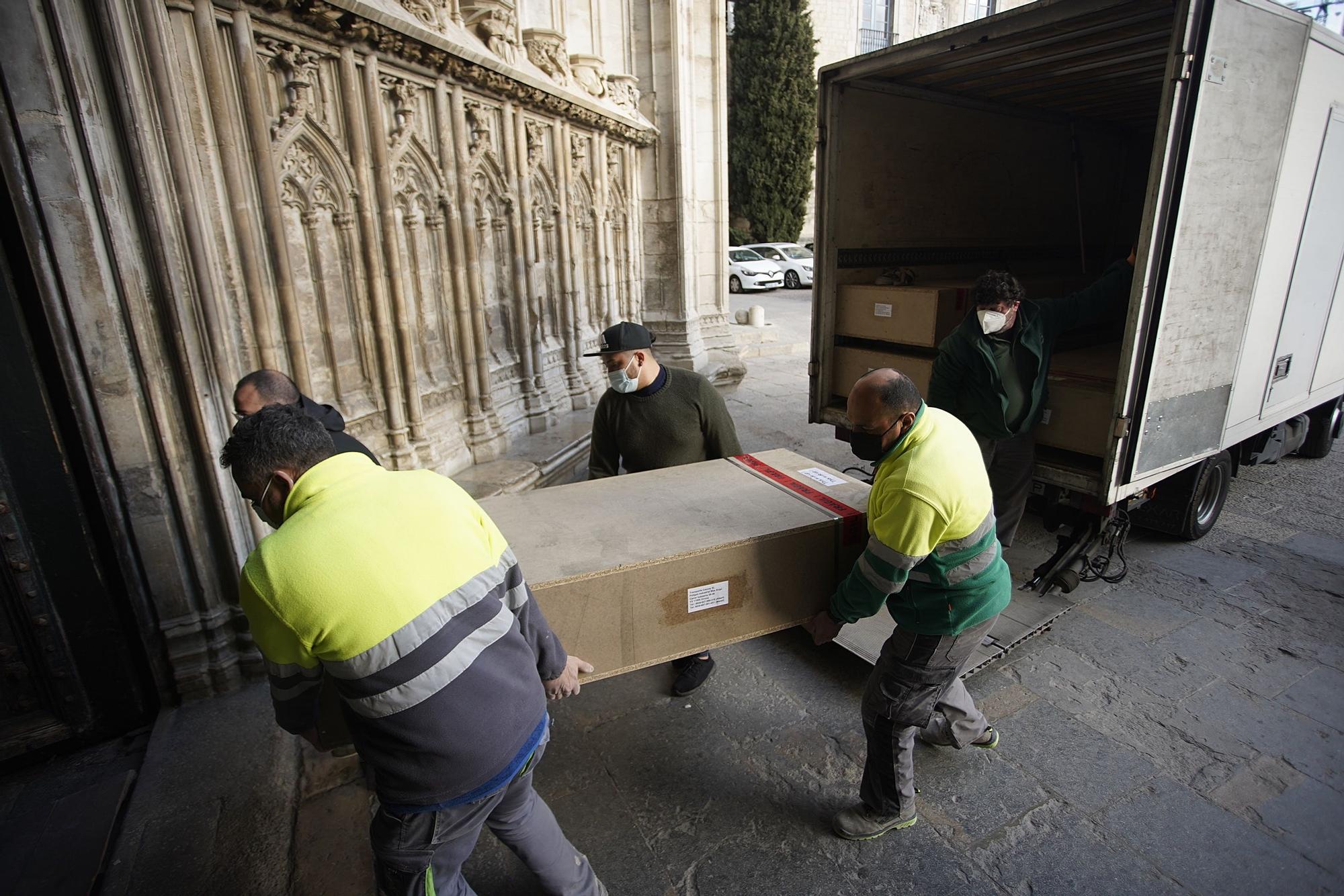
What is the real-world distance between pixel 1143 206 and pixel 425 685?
490 cm

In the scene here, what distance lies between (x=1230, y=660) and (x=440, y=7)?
258 inches

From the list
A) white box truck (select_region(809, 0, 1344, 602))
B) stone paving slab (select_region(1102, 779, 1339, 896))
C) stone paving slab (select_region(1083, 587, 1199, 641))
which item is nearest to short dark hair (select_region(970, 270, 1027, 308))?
white box truck (select_region(809, 0, 1344, 602))

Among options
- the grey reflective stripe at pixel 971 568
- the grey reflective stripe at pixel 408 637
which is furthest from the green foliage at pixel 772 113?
the grey reflective stripe at pixel 408 637

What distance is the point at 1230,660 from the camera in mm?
3730

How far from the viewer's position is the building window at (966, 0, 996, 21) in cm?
3453

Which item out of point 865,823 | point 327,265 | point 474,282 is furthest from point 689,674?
point 474,282

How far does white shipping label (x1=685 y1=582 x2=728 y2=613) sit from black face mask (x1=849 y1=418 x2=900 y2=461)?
24.3 inches

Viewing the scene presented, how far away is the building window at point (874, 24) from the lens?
31031mm

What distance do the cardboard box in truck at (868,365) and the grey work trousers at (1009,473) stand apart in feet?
2.35

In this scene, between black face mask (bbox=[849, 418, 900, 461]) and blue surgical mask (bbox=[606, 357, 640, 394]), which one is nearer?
black face mask (bbox=[849, 418, 900, 461])

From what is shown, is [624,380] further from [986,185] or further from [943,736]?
[986,185]

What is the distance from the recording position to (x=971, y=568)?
237cm

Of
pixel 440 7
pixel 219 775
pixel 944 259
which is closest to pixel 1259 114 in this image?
pixel 944 259

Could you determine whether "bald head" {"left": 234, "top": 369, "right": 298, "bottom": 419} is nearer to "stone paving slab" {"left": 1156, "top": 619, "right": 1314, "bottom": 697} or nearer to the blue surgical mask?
the blue surgical mask
